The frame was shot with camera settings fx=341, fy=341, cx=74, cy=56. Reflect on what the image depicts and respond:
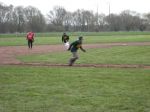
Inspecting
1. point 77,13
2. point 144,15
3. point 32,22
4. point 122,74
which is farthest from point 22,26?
point 122,74

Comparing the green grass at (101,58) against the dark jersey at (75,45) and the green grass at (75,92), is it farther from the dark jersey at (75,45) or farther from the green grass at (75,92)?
the green grass at (75,92)

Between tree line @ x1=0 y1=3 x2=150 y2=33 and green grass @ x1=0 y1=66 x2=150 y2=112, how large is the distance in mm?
98389

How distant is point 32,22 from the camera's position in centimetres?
11625

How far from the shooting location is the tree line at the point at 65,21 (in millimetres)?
114938

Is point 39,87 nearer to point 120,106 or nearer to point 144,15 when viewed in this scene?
point 120,106

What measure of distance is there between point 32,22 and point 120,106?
10967 centimetres

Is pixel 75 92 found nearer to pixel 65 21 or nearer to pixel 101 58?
pixel 101 58

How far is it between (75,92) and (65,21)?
401 feet

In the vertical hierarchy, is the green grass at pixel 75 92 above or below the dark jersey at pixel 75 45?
below

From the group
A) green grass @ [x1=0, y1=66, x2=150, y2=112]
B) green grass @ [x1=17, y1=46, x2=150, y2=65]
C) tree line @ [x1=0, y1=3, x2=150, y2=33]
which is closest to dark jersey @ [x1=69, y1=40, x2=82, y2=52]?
green grass @ [x1=17, y1=46, x2=150, y2=65]

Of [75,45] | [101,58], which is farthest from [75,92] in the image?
[101,58]

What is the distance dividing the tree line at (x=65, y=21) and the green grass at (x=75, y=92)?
9839 centimetres

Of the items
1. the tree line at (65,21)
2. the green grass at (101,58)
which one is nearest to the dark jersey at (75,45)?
the green grass at (101,58)

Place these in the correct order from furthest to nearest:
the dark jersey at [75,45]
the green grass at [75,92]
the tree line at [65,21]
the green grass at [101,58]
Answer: the tree line at [65,21], the green grass at [101,58], the dark jersey at [75,45], the green grass at [75,92]
